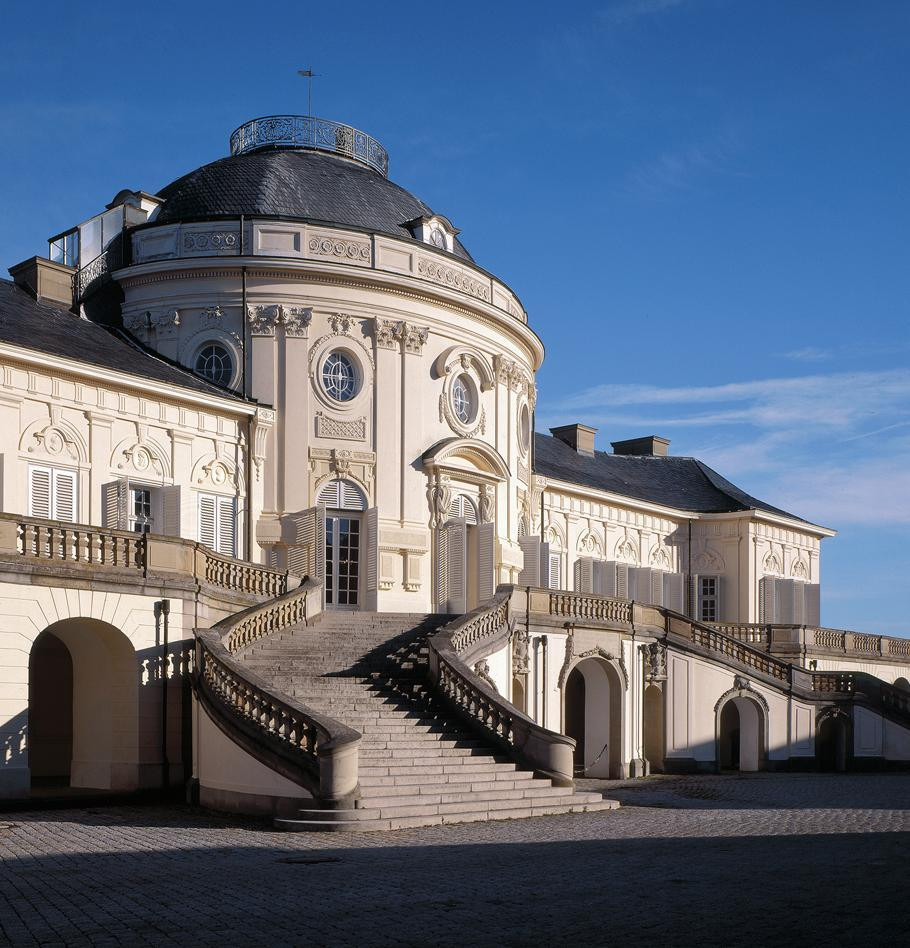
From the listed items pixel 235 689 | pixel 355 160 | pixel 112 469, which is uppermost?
pixel 355 160

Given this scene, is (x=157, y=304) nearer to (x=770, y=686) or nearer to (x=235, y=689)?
(x=235, y=689)

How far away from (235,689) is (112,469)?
851 centimetres

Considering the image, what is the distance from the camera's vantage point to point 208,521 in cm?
2920

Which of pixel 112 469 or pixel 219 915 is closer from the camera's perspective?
pixel 219 915

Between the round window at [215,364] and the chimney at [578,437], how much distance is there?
67.1 ft

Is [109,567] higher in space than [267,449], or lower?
lower

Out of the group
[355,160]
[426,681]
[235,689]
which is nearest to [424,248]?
[355,160]

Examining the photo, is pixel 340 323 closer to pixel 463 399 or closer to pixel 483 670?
pixel 463 399

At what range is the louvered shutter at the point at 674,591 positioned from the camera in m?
47.0

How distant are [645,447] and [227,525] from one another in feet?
90.2

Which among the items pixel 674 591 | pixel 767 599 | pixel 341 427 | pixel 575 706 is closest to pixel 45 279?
pixel 341 427

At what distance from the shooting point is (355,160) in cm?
3697

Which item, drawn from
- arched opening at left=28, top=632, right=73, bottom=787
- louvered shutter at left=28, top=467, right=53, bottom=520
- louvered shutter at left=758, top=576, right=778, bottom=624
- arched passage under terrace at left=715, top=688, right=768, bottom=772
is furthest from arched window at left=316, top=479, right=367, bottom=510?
louvered shutter at left=758, top=576, right=778, bottom=624

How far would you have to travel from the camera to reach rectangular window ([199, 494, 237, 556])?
29078 mm
